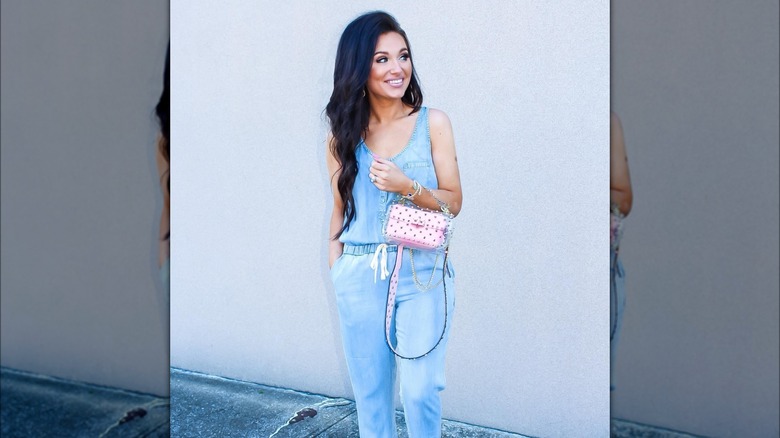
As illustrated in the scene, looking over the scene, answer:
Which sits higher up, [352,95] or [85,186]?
[352,95]

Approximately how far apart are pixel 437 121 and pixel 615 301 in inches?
36.4

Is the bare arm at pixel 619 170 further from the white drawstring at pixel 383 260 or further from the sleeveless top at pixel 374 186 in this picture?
the white drawstring at pixel 383 260

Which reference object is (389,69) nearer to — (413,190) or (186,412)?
(413,190)

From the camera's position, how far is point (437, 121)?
2693mm

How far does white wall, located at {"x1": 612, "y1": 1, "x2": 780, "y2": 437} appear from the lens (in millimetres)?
2676

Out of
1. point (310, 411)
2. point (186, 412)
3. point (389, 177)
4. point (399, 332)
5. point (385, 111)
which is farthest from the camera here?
point (186, 412)

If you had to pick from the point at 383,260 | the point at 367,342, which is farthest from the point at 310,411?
the point at 383,260

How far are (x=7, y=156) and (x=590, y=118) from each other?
9.68ft

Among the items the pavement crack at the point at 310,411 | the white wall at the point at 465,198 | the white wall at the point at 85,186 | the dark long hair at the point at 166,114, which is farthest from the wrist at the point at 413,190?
the white wall at the point at 85,186

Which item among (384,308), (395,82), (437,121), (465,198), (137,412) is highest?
(395,82)

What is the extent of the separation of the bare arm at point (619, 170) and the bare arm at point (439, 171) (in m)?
0.58

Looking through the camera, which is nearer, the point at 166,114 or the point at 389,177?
the point at 389,177

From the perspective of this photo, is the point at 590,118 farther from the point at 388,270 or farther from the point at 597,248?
the point at 388,270

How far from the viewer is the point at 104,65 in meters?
3.92
